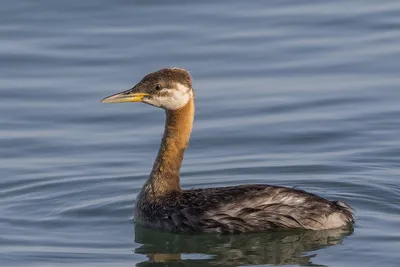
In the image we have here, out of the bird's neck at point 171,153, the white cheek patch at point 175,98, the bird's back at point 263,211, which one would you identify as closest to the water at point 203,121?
the bird's back at point 263,211

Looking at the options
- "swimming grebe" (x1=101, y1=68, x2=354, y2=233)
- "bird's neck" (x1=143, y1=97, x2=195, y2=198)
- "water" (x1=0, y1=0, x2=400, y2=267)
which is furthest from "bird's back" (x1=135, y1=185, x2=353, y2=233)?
"bird's neck" (x1=143, y1=97, x2=195, y2=198)

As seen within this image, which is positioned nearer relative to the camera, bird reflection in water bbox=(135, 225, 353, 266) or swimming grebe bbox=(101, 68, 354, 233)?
bird reflection in water bbox=(135, 225, 353, 266)

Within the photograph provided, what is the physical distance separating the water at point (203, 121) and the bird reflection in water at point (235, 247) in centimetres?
2

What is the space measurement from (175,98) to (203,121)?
3565 millimetres

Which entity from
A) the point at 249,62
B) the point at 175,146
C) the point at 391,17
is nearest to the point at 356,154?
the point at 175,146

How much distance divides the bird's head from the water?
1263 millimetres

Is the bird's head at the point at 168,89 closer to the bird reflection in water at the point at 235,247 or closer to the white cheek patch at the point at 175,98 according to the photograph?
the white cheek patch at the point at 175,98

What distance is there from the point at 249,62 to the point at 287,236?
6666mm

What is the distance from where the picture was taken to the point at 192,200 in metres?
14.5

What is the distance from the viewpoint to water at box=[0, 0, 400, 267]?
46.1 feet

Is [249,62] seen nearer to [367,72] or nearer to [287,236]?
[367,72]

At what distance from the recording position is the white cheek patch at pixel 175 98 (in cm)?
1483

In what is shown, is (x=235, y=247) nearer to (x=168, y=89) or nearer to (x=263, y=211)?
(x=263, y=211)

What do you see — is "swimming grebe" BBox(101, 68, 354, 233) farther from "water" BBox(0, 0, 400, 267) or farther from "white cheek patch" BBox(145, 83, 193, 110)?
"water" BBox(0, 0, 400, 267)
